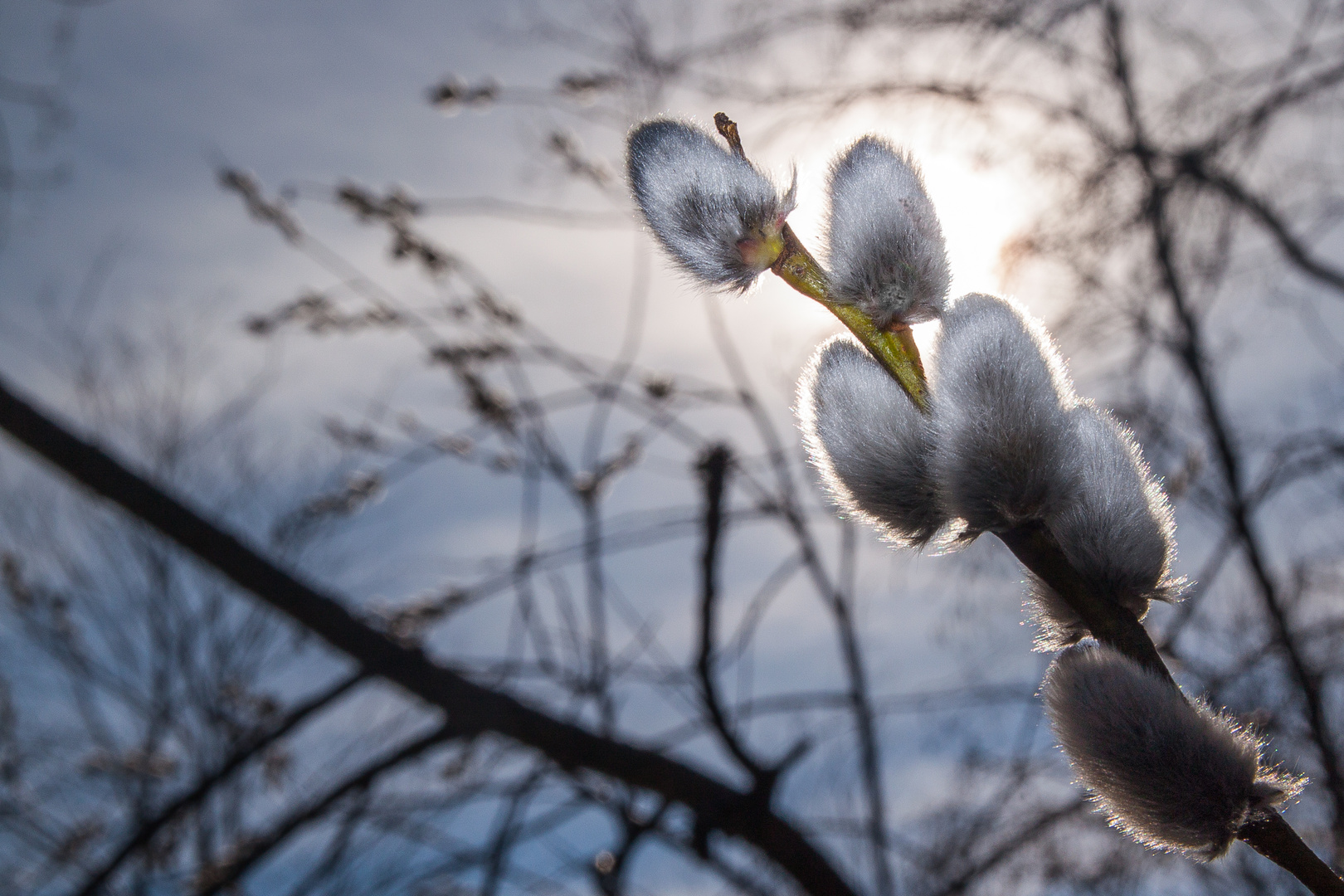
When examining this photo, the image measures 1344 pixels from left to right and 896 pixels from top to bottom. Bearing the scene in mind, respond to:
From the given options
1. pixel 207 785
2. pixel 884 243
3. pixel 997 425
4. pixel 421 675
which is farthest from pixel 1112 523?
pixel 207 785

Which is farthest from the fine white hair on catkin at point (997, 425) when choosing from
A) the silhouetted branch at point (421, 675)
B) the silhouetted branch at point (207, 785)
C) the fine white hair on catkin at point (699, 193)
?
the silhouetted branch at point (207, 785)

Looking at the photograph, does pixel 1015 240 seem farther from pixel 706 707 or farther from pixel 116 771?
pixel 116 771

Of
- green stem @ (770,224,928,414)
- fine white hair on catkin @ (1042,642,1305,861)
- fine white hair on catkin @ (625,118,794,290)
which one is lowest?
fine white hair on catkin @ (1042,642,1305,861)

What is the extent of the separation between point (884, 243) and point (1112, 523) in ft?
0.68

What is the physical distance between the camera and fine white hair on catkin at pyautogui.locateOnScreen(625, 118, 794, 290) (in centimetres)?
52

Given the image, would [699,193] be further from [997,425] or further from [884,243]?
[997,425]

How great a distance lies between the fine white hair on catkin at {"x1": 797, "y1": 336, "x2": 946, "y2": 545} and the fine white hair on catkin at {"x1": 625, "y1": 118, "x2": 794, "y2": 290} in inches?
3.3

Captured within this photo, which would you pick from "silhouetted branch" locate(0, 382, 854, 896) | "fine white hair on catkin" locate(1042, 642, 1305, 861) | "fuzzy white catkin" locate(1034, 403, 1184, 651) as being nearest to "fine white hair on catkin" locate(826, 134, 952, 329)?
"fuzzy white catkin" locate(1034, 403, 1184, 651)

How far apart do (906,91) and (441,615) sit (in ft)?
6.20

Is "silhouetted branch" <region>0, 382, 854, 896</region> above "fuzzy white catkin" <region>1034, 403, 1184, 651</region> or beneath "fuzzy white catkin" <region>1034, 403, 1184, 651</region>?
above

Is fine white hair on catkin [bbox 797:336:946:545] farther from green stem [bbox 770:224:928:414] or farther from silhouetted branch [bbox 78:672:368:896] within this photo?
silhouetted branch [bbox 78:672:368:896]

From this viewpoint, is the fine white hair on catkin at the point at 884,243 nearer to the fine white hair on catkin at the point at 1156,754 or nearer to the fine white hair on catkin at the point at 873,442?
the fine white hair on catkin at the point at 873,442

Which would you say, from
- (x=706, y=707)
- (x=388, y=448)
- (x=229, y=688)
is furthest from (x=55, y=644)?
(x=706, y=707)

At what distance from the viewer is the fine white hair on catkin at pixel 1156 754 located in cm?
45
